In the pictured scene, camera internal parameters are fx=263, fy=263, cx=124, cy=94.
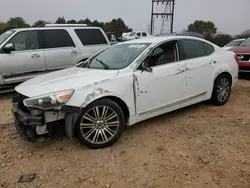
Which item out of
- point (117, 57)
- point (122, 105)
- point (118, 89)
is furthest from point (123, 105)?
point (117, 57)

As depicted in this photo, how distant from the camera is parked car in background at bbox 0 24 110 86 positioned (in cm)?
664

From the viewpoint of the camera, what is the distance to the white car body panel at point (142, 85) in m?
3.58

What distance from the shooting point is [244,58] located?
8.33 m

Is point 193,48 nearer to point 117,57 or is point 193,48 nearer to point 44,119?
point 117,57

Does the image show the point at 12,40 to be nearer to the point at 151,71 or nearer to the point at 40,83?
the point at 40,83

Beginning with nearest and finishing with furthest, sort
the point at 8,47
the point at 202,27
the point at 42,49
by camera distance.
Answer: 1. the point at 8,47
2. the point at 42,49
3. the point at 202,27

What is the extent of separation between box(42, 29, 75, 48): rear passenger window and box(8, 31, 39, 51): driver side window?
0.80 feet

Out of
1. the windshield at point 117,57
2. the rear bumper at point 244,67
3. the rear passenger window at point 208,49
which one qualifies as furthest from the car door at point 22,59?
the rear bumper at point 244,67

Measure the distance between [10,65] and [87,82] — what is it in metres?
3.84

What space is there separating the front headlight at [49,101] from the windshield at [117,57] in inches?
42.7

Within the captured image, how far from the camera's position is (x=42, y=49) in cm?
716

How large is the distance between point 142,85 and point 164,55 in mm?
810

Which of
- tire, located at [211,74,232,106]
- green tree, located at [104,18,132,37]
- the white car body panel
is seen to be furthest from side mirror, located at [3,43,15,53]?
green tree, located at [104,18,132,37]

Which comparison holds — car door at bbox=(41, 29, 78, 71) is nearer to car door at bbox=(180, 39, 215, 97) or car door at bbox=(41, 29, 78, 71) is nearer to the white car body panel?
the white car body panel
